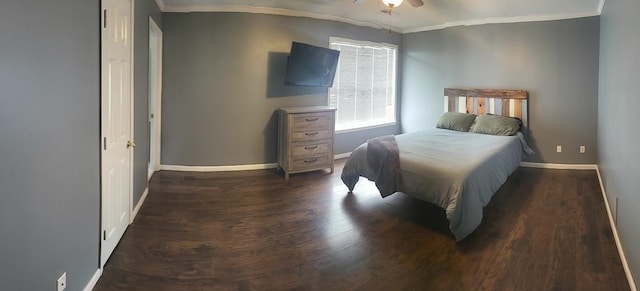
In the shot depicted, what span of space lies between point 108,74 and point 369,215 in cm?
246

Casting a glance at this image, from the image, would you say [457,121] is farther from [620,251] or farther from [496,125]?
[620,251]

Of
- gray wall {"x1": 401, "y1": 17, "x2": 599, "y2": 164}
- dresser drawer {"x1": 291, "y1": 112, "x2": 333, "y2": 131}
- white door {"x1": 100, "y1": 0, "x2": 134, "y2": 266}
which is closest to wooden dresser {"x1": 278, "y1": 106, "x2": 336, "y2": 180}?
dresser drawer {"x1": 291, "y1": 112, "x2": 333, "y2": 131}

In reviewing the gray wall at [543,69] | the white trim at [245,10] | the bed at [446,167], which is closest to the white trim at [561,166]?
the gray wall at [543,69]

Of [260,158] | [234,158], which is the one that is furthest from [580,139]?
[234,158]

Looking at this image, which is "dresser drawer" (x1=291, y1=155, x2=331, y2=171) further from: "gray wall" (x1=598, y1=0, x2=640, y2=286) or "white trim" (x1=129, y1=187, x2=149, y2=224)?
"gray wall" (x1=598, y1=0, x2=640, y2=286)

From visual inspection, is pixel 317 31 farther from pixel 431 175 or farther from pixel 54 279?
pixel 54 279

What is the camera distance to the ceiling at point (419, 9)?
4863 mm

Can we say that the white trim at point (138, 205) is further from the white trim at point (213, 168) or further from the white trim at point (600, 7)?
the white trim at point (600, 7)

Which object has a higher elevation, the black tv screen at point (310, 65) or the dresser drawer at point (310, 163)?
the black tv screen at point (310, 65)

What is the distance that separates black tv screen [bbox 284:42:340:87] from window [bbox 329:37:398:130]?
39 centimetres

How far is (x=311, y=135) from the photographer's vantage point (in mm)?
5090

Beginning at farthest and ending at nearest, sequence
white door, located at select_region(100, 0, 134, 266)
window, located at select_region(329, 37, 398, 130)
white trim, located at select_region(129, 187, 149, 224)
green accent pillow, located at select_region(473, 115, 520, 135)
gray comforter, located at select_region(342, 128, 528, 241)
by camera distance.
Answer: window, located at select_region(329, 37, 398, 130) → green accent pillow, located at select_region(473, 115, 520, 135) → white trim, located at select_region(129, 187, 149, 224) → gray comforter, located at select_region(342, 128, 528, 241) → white door, located at select_region(100, 0, 134, 266)

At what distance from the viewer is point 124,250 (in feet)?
9.09

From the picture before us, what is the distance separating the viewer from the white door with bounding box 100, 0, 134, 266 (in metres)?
2.45
